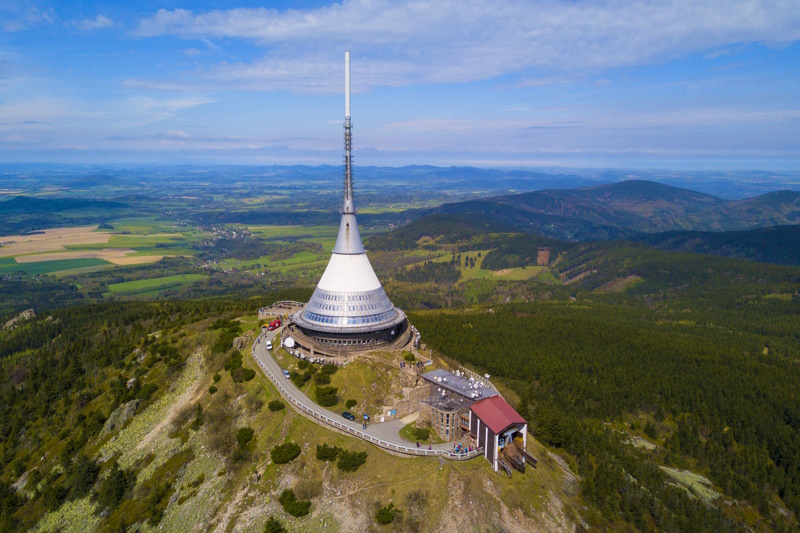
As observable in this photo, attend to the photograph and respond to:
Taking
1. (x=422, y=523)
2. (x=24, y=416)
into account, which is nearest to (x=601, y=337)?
(x=422, y=523)

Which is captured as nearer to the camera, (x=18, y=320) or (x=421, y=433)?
(x=421, y=433)

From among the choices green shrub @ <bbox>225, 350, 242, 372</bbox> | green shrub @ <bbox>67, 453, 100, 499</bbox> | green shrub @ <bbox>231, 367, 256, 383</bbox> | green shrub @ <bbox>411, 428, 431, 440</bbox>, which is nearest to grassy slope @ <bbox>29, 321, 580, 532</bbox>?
green shrub @ <bbox>67, 453, 100, 499</bbox>

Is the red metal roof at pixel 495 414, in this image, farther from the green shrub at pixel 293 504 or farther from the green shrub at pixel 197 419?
the green shrub at pixel 197 419

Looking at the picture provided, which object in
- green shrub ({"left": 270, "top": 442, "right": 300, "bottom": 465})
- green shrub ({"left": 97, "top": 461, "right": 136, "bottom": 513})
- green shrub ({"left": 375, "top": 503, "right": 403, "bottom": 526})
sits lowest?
green shrub ({"left": 97, "top": 461, "right": 136, "bottom": 513})

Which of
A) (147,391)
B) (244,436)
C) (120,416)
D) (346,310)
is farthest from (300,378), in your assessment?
(120,416)

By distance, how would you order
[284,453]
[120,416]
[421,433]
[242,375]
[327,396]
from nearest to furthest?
[284,453], [421,433], [327,396], [242,375], [120,416]

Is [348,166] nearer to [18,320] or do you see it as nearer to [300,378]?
[300,378]

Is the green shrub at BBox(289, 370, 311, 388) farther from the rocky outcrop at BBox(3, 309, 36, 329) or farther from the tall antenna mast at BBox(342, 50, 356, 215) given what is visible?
the rocky outcrop at BBox(3, 309, 36, 329)
